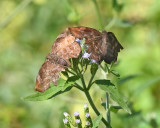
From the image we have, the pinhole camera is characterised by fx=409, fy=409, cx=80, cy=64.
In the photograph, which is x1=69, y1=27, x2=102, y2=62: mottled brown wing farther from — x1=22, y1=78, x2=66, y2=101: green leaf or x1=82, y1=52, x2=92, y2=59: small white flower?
x1=22, y1=78, x2=66, y2=101: green leaf

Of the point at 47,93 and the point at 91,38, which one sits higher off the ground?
the point at 91,38

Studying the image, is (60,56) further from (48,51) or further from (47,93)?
(48,51)

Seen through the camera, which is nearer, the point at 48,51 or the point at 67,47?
the point at 67,47

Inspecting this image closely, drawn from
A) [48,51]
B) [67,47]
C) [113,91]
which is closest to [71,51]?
[67,47]

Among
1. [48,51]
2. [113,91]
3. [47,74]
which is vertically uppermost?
[48,51]

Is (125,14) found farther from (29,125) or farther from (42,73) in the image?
(42,73)

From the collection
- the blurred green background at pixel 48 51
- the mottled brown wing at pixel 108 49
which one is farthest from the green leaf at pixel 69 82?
the blurred green background at pixel 48 51

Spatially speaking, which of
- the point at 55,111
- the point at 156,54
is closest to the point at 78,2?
the point at 156,54
